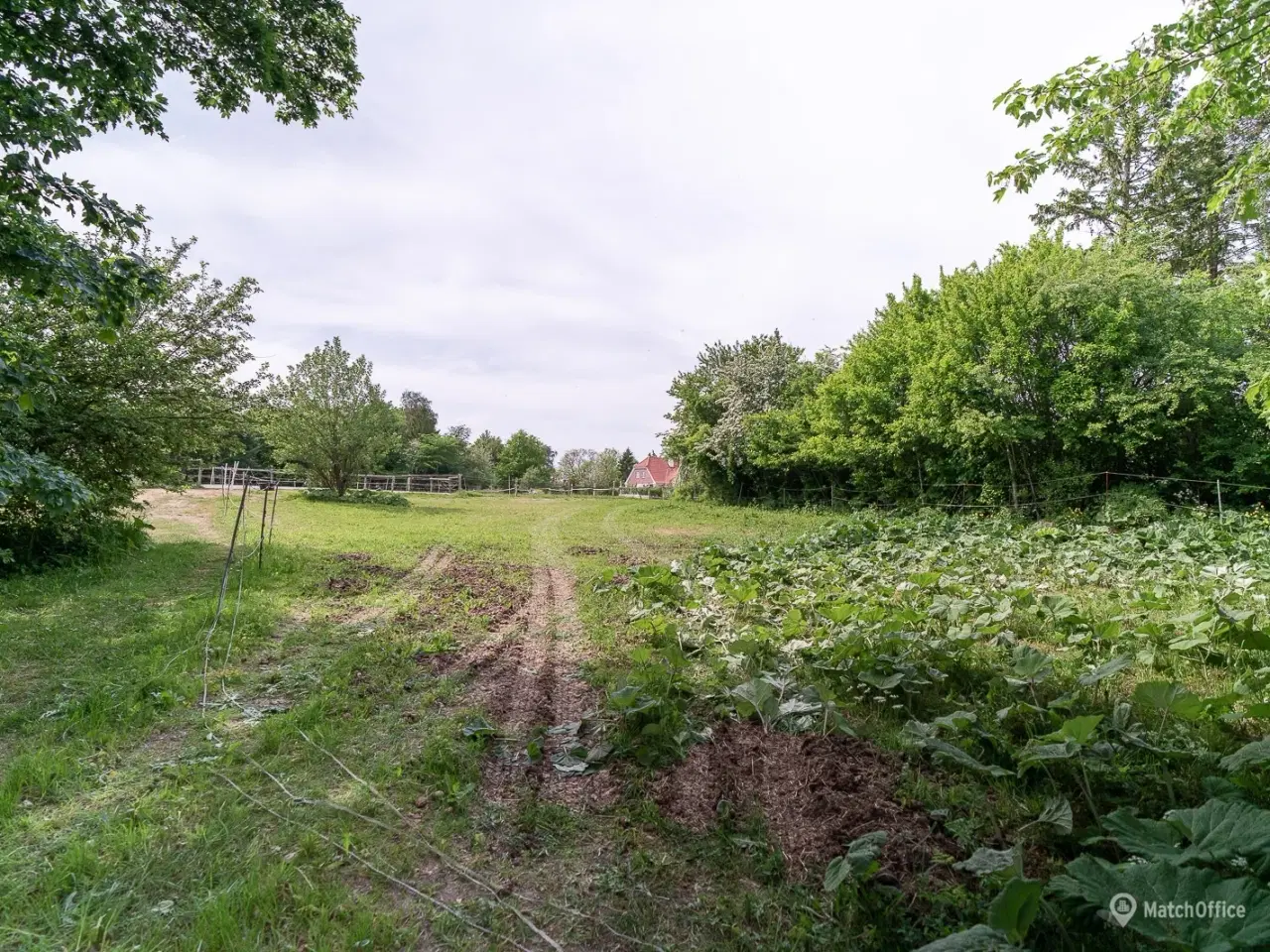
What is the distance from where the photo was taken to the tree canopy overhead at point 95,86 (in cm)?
336

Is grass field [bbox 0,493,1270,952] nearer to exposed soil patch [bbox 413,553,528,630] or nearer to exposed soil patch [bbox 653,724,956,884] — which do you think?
exposed soil patch [bbox 653,724,956,884]

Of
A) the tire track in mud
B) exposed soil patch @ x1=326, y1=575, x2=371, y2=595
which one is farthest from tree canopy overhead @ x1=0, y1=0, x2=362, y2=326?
the tire track in mud

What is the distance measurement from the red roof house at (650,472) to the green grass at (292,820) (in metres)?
57.5

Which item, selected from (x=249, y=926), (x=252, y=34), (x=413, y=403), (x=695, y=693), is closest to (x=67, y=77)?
(x=252, y=34)

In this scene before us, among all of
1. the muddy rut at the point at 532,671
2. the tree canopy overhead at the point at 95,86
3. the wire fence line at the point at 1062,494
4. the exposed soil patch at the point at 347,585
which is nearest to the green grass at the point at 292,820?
the muddy rut at the point at 532,671

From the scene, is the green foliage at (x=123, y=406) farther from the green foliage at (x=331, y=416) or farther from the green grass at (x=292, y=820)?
the green foliage at (x=331, y=416)

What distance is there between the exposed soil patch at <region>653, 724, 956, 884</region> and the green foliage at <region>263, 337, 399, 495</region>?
82.7 feet

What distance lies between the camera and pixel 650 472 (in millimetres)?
64938

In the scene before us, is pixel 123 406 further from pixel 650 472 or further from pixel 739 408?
pixel 650 472

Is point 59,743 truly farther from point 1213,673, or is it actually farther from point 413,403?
point 413,403

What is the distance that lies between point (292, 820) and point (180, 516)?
17074mm

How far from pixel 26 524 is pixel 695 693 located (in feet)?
33.0

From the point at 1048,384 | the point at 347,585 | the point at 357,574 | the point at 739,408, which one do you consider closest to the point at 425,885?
the point at 347,585

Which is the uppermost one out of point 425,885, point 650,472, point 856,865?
point 650,472
